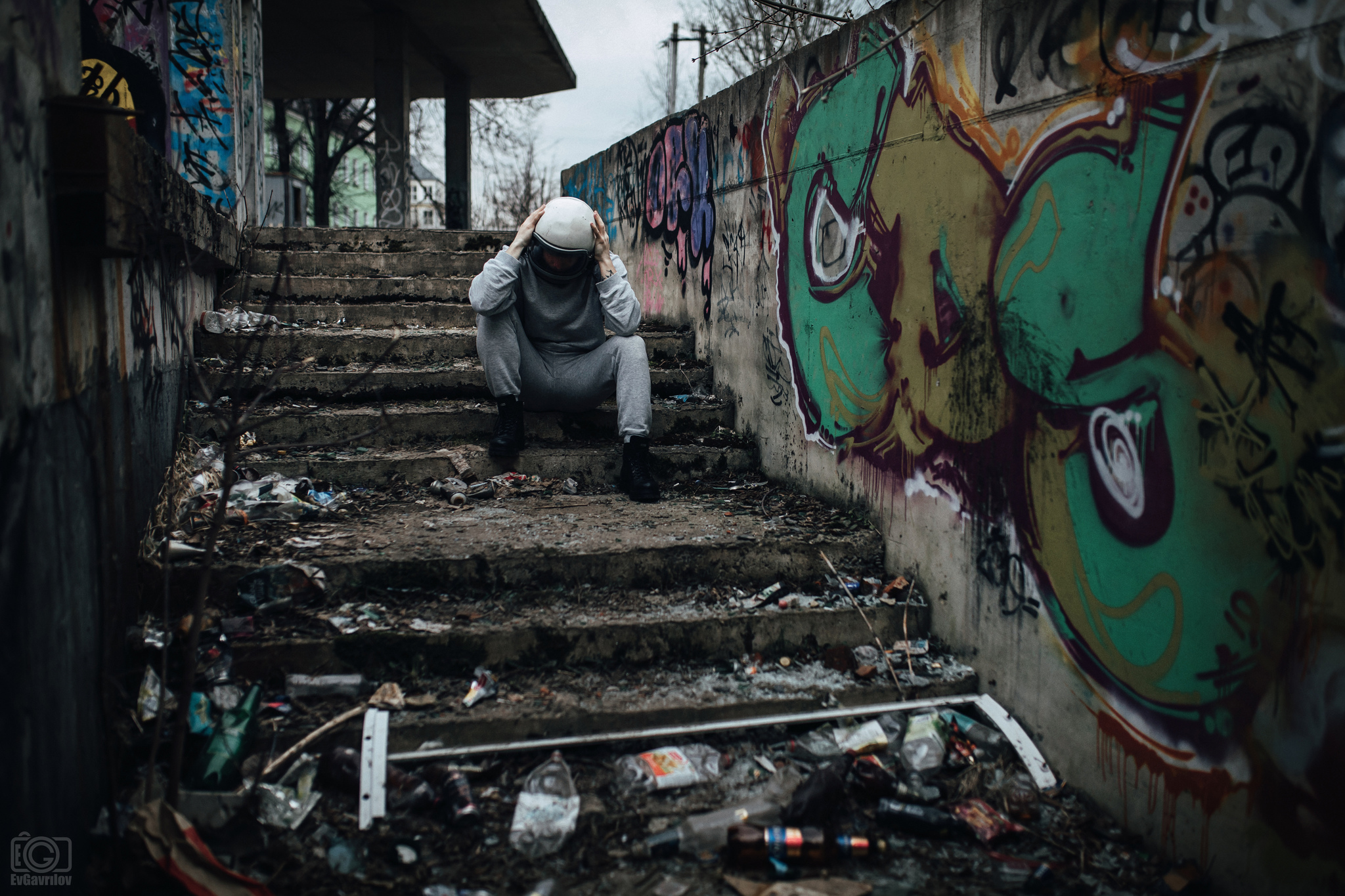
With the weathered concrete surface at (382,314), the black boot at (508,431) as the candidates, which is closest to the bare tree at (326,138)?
the weathered concrete surface at (382,314)

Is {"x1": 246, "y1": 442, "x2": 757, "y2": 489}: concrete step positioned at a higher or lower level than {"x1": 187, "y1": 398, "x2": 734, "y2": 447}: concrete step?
lower

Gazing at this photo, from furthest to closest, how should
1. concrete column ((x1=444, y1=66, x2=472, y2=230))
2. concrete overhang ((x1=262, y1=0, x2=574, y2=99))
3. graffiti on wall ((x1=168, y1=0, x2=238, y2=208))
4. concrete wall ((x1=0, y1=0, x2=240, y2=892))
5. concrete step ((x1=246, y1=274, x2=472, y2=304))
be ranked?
concrete column ((x1=444, y1=66, x2=472, y2=230)) → concrete overhang ((x1=262, y1=0, x2=574, y2=99)) → graffiti on wall ((x1=168, y1=0, x2=238, y2=208)) → concrete step ((x1=246, y1=274, x2=472, y2=304)) → concrete wall ((x1=0, y1=0, x2=240, y2=892))

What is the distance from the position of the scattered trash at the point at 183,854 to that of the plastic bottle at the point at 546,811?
0.64 meters

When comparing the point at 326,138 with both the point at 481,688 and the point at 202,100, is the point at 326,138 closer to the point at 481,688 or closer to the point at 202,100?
the point at 202,100

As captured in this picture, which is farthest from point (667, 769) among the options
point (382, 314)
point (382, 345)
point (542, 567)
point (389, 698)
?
point (382, 314)

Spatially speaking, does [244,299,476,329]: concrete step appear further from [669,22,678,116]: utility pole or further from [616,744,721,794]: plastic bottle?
[669,22,678,116]: utility pole

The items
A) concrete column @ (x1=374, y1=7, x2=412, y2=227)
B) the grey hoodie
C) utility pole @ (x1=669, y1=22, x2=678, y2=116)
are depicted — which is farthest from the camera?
utility pole @ (x1=669, y1=22, x2=678, y2=116)

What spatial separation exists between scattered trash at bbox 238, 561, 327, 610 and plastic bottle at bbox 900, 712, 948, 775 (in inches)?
80.3

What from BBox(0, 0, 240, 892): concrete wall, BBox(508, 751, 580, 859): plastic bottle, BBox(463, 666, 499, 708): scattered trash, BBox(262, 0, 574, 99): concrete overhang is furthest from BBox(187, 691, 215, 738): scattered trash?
BBox(262, 0, 574, 99): concrete overhang

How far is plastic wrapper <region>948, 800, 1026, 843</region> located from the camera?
7.69 feet

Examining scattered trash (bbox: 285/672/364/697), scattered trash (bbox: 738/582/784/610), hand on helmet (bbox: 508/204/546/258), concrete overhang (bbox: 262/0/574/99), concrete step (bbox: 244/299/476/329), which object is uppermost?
concrete overhang (bbox: 262/0/574/99)

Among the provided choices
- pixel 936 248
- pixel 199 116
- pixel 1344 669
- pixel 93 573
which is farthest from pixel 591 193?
pixel 1344 669

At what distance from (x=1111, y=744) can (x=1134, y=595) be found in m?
0.45

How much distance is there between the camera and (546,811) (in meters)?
2.32
